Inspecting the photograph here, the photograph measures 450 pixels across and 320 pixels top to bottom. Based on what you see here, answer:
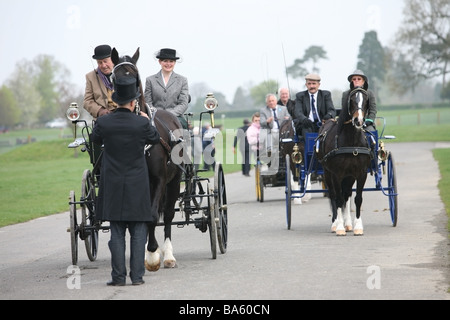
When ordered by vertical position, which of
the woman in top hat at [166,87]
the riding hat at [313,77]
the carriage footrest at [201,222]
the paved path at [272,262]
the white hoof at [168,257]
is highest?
the riding hat at [313,77]

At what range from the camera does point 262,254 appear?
1080cm

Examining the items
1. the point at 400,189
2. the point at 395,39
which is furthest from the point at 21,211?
the point at 395,39

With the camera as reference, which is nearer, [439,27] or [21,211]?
[21,211]

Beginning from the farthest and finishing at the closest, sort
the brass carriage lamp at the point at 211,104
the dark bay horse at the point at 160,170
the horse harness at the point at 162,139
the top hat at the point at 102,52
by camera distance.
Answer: the brass carriage lamp at the point at 211,104, the top hat at the point at 102,52, the horse harness at the point at 162,139, the dark bay horse at the point at 160,170

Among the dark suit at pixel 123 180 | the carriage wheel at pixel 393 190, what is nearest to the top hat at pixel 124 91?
the dark suit at pixel 123 180

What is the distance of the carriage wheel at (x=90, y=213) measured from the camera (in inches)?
406

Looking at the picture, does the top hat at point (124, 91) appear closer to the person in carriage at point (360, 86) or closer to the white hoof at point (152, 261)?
the white hoof at point (152, 261)

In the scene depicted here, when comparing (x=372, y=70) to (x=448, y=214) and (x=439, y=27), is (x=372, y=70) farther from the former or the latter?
(x=448, y=214)

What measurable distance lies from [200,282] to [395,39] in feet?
213

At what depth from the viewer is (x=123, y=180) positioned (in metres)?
8.59

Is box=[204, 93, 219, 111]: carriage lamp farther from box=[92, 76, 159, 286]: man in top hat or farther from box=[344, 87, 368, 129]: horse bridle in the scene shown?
box=[344, 87, 368, 129]: horse bridle

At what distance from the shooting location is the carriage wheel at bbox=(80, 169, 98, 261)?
10.3m

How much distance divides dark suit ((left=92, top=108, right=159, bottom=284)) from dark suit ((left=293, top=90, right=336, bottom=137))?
6.34 meters

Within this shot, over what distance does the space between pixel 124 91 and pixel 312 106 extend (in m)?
6.67
